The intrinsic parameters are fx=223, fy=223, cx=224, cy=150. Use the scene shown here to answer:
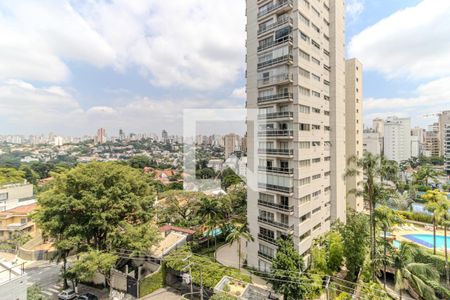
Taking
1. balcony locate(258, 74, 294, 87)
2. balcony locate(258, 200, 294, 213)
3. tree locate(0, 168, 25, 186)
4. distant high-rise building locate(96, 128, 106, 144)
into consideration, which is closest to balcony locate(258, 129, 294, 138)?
balcony locate(258, 74, 294, 87)

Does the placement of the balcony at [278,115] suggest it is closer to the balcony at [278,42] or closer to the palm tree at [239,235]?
the balcony at [278,42]

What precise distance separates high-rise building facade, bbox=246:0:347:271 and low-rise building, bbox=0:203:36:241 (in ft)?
86.4

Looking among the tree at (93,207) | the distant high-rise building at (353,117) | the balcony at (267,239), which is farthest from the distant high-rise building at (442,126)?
the tree at (93,207)

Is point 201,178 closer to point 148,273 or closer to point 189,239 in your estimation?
point 189,239

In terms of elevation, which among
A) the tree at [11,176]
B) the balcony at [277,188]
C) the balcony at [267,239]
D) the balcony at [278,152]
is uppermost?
the balcony at [278,152]

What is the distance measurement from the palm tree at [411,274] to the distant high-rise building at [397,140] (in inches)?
3129

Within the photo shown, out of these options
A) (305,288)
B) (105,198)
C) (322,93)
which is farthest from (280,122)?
(105,198)

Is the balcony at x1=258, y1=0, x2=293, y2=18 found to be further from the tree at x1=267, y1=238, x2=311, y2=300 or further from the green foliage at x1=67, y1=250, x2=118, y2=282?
the green foliage at x1=67, y1=250, x2=118, y2=282

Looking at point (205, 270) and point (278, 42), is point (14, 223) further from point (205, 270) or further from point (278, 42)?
point (278, 42)

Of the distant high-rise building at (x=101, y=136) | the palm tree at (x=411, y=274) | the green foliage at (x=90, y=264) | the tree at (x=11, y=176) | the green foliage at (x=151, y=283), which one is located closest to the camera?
the palm tree at (x=411, y=274)

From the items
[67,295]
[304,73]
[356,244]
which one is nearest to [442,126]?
[304,73]

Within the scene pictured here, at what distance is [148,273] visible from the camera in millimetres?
16922

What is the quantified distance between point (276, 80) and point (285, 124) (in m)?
3.32

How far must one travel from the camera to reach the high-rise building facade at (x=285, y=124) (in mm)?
16047
